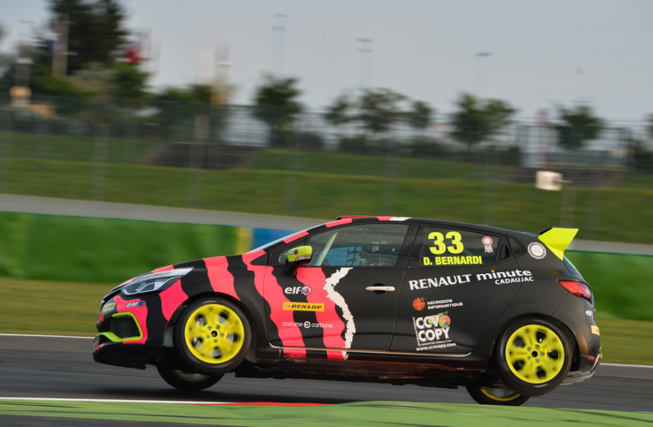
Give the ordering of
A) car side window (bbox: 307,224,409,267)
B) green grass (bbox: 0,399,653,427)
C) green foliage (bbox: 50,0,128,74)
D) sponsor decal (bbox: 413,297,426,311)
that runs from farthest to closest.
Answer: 1. green foliage (bbox: 50,0,128,74)
2. car side window (bbox: 307,224,409,267)
3. sponsor decal (bbox: 413,297,426,311)
4. green grass (bbox: 0,399,653,427)

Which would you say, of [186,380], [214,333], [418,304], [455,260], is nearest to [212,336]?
[214,333]

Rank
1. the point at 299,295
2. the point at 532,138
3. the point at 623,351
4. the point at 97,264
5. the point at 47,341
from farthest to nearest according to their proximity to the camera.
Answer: the point at 532,138 → the point at 97,264 → the point at 623,351 → the point at 47,341 → the point at 299,295

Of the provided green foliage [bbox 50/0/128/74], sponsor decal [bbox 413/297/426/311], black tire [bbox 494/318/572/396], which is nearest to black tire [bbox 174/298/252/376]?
sponsor decal [bbox 413/297/426/311]

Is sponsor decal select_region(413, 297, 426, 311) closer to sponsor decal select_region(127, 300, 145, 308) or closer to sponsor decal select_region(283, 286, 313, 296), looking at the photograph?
sponsor decal select_region(283, 286, 313, 296)

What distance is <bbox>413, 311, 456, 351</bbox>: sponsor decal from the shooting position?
6.71m

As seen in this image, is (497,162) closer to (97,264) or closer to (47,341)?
(97,264)

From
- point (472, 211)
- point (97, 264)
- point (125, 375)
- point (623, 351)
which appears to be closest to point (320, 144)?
point (472, 211)

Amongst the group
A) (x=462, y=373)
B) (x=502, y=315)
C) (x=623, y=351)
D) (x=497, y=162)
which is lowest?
(x=623, y=351)

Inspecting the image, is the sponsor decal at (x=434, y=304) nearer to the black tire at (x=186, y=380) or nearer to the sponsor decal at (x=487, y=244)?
the sponsor decal at (x=487, y=244)

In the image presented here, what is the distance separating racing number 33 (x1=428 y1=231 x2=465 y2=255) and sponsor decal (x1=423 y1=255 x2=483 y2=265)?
5 centimetres

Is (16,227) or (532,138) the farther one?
(532,138)

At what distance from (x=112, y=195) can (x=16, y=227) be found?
6716 millimetres

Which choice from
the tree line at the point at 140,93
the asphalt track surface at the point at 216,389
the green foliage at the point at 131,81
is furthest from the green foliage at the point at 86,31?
the asphalt track surface at the point at 216,389

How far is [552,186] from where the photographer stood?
20641 mm
